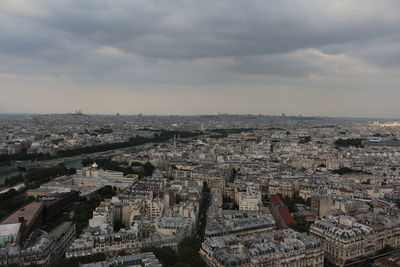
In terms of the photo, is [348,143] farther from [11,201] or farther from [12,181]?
[11,201]

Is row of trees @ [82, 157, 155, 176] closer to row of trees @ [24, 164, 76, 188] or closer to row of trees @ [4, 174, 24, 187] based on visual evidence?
row of trees @ [24, 164, 76, 188]

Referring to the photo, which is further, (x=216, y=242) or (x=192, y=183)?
(x=192, y=183)

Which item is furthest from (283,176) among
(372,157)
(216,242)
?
(372,157)

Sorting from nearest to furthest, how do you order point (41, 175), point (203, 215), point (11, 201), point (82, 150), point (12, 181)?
point (203, 215)
point (11, 201)
point (12, 181)
point (41, 175)
point (82, 150)

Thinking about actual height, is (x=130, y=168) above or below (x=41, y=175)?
above

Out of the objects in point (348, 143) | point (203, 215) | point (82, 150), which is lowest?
point (203, 215)

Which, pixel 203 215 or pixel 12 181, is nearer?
pixel 203 215

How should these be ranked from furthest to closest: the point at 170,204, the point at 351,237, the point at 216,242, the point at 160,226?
the point at 170,204 → the point at 160,226 → the point at 351,237 → the point at 216,242

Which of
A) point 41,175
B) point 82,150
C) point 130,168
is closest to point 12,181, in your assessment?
point 41,175

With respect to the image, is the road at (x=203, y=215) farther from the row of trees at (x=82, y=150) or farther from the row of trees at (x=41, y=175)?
the row of trees at (x=82, y=150)

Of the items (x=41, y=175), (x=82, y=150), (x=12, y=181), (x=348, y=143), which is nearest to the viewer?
(x=12, y=181)

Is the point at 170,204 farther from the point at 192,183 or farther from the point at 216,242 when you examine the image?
the point at 216,242
